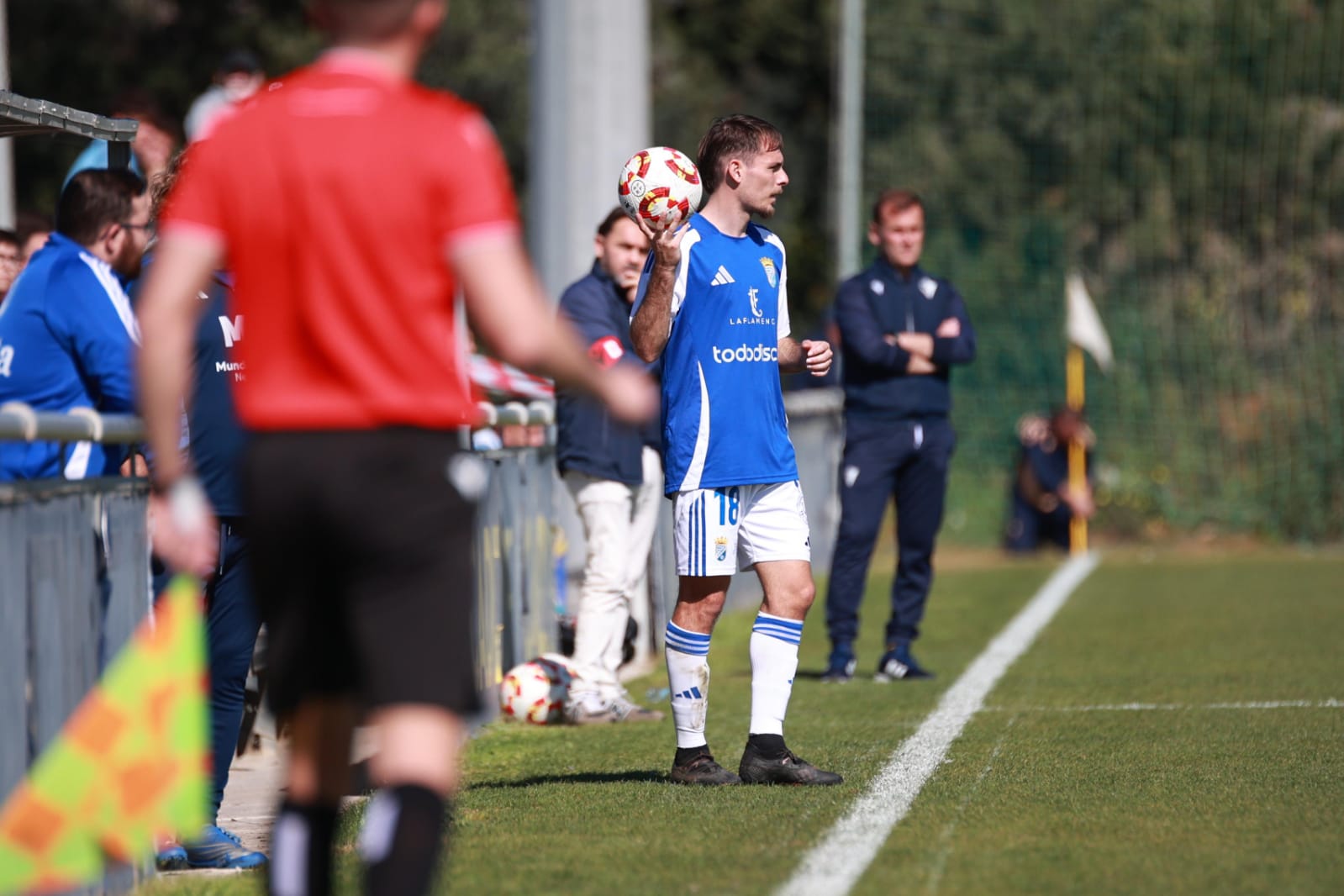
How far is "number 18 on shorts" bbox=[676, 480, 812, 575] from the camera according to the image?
627 cm

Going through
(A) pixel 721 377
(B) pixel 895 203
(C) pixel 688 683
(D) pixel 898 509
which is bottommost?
(C) pixel 688 683

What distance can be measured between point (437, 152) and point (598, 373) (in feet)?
1.62

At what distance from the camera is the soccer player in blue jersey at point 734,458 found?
627 cm

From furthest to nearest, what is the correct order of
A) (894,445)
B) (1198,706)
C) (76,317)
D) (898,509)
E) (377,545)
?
(898,509) → (894,445) → (1198,706) → (76,317) → (377,545)

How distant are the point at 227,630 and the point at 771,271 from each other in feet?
6.91

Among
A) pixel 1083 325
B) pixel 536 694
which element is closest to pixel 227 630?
pixel 536 694

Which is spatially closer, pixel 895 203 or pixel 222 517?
pixel 222 517

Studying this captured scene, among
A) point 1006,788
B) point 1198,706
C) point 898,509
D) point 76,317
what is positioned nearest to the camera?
point 76,317

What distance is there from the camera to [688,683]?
6410mm

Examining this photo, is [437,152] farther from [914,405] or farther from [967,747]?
[914,405]

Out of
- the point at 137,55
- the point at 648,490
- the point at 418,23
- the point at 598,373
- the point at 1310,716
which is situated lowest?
the point at 1310,716

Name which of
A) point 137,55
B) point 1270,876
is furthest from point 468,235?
point 137,55

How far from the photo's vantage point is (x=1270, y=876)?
4770 mm

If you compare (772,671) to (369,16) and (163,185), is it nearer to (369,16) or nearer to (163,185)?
(163,185)
